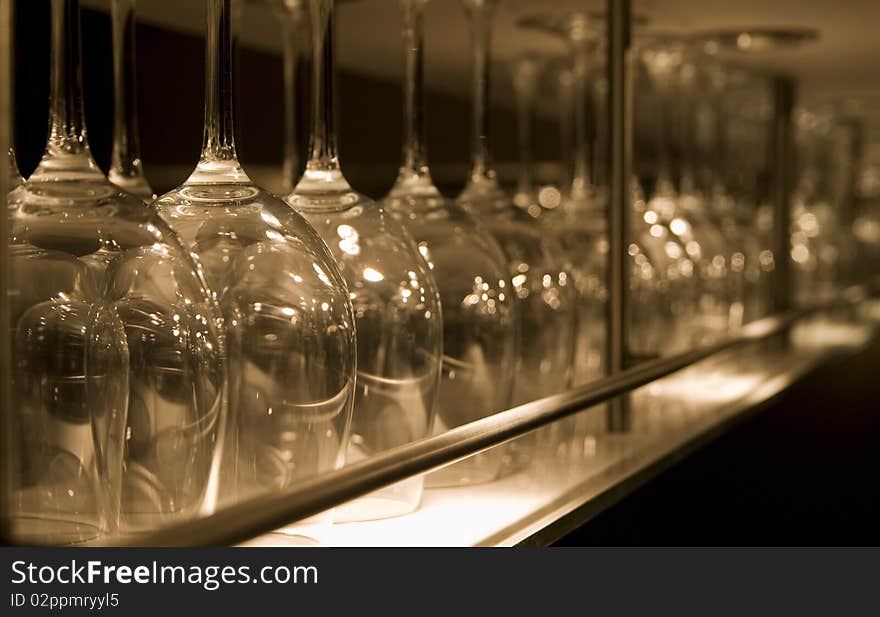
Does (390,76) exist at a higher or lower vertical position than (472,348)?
higher

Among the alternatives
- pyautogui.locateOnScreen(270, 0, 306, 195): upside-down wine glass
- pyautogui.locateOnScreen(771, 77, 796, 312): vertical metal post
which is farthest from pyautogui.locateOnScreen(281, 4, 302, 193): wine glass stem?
pyautogui.locateOnScreen(771, 77, 796, 312): vertical metal post

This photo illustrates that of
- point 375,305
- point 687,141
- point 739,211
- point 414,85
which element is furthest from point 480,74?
point 739,211

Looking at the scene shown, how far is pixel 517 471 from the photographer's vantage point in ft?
2.24

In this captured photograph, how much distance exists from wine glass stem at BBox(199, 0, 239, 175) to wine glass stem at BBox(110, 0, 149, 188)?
0.10 meters

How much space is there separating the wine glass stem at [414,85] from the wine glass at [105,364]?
21 cm

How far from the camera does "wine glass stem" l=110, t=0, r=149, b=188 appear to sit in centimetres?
56

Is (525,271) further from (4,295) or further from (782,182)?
(782,182)

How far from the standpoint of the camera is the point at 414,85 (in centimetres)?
63

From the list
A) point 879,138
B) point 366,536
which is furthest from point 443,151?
point 366,536

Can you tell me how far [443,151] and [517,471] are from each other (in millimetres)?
1144

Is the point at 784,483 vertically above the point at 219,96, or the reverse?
the point at 219,96

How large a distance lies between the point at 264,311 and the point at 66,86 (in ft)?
0.35

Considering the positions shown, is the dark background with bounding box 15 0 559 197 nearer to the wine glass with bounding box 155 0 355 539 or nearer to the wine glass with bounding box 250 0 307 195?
the wine glass with bounding box 250 0 307 195
